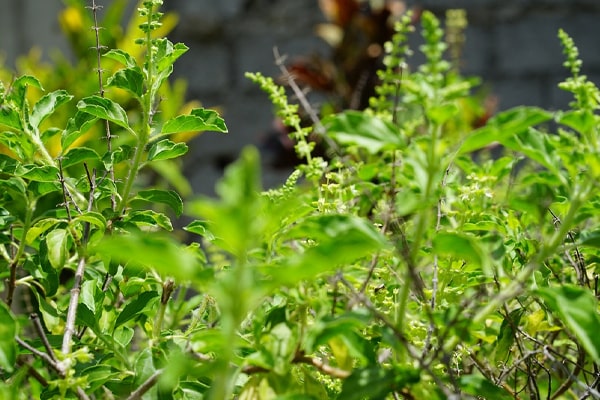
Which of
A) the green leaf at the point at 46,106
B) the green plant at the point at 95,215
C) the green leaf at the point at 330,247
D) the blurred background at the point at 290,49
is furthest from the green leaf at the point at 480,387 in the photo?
the blurred background at the point at 290,49

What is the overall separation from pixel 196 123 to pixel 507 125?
1.01 ft

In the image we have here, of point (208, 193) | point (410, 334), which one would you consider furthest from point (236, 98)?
point (410, 334)

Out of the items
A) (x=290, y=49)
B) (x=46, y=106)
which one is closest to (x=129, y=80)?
(x=46, y=106)

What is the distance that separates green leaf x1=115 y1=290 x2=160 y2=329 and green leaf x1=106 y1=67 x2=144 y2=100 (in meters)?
0.19

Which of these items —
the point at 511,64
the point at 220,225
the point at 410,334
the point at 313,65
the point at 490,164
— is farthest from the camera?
the point at 511,64

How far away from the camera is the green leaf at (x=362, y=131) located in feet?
1.89

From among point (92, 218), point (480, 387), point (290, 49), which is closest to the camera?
point (480, 387)

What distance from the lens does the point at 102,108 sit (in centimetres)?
74

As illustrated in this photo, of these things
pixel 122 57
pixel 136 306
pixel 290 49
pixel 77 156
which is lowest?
pixel 290 49

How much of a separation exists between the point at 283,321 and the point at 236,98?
347 centimetres

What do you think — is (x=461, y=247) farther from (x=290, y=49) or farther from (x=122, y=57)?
(x=290, y=49)

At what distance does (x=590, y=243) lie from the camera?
62cm

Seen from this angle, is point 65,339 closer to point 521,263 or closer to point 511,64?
point 521,263

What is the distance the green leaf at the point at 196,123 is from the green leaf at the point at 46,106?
120mm
